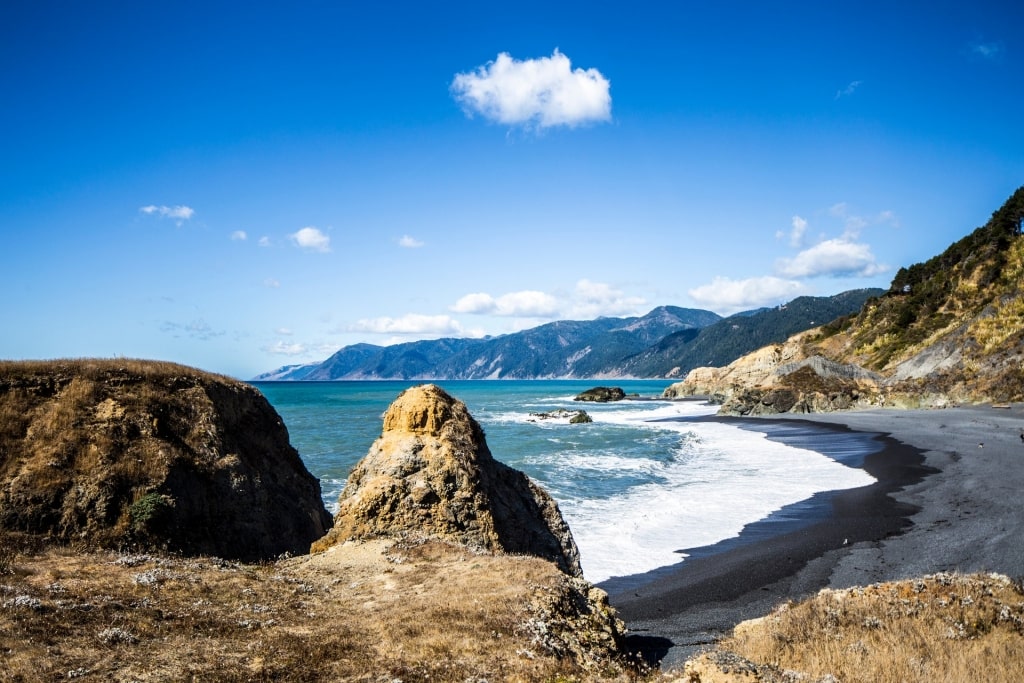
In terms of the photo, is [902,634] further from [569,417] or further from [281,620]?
[569,417]

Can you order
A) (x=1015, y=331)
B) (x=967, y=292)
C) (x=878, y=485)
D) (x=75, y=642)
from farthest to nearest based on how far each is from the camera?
(x=967, y=292) → (x=1015, y=331) → (x=878, y=485) → (x=75, y=642)

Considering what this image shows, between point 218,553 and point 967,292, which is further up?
point 967,292

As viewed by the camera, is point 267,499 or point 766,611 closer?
point 766,611

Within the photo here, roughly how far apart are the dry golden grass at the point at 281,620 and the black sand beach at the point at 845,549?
12.5 ft

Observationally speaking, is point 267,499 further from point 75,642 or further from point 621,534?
point 621,534

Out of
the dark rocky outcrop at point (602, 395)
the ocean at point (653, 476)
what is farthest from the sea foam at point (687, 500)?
the dark rocky outcrop at point (602, 395)

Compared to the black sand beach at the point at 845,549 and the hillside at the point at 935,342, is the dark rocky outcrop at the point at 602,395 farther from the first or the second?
the black sand beach at the point at 845,549

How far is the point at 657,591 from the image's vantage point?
549 inches

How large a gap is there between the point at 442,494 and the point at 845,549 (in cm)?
1225

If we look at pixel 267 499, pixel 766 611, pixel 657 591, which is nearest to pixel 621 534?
pixel 657 591

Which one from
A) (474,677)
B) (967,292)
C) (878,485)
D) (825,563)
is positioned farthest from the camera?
(967,292)

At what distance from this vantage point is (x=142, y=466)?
39.4 ft

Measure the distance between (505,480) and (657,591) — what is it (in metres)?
4.75

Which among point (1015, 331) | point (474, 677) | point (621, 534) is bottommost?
point (621, 534)
